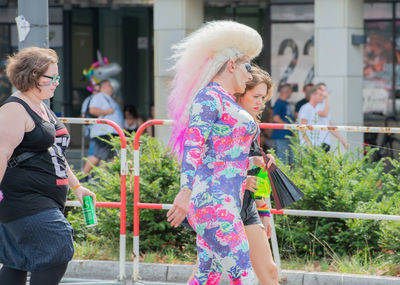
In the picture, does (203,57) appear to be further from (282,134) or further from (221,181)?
(282,134)

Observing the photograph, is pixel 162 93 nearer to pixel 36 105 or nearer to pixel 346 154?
pixel 346 154

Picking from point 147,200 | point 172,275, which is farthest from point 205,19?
point 172,275

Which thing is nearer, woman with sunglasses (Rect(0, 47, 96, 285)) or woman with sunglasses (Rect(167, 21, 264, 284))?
woman with sunglasses (Rect(167, 21, 264, 284))

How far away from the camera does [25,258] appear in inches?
184

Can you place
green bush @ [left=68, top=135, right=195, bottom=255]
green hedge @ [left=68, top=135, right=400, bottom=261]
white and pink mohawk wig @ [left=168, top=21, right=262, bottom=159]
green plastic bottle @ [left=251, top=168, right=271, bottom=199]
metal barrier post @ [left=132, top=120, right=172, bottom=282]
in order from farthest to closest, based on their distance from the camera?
green bush @ [left=68, top=135, right=195, bottom=255] < green hedge @ [left=68, top=135, right=400, bottom=261] < metal barrier post @ [left=132, top=120, right=172, bottom=282] < green plastic bottle @ [left=251, top=168, right=271, bottom=199] < white and pink mohawk wig @ [left=168, top=21, right=262, bottom=159]

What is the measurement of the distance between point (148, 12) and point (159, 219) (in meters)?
12.6

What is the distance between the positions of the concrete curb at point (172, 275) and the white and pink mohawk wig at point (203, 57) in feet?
8.50

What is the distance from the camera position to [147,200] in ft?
25.7

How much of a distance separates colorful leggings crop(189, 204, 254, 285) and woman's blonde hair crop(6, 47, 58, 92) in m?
1.18

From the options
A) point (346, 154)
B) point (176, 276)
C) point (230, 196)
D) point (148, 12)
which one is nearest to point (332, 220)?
point (346, 154)

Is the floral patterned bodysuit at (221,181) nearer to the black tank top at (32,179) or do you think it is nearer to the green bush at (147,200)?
the black tank top at (32,179)

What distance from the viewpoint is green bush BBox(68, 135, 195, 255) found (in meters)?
7.80

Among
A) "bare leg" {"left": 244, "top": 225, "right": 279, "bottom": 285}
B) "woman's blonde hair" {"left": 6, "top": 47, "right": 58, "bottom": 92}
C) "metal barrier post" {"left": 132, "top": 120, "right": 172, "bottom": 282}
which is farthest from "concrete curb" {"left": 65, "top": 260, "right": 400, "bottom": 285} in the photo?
"woman's blonde hair" {"left": 6, "top": 47, "right": 58, "bottom": 92}

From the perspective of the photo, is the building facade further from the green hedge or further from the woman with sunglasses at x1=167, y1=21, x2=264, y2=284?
the woman with sunglasses at x1=167, y1=21, x2=264, y2=284
